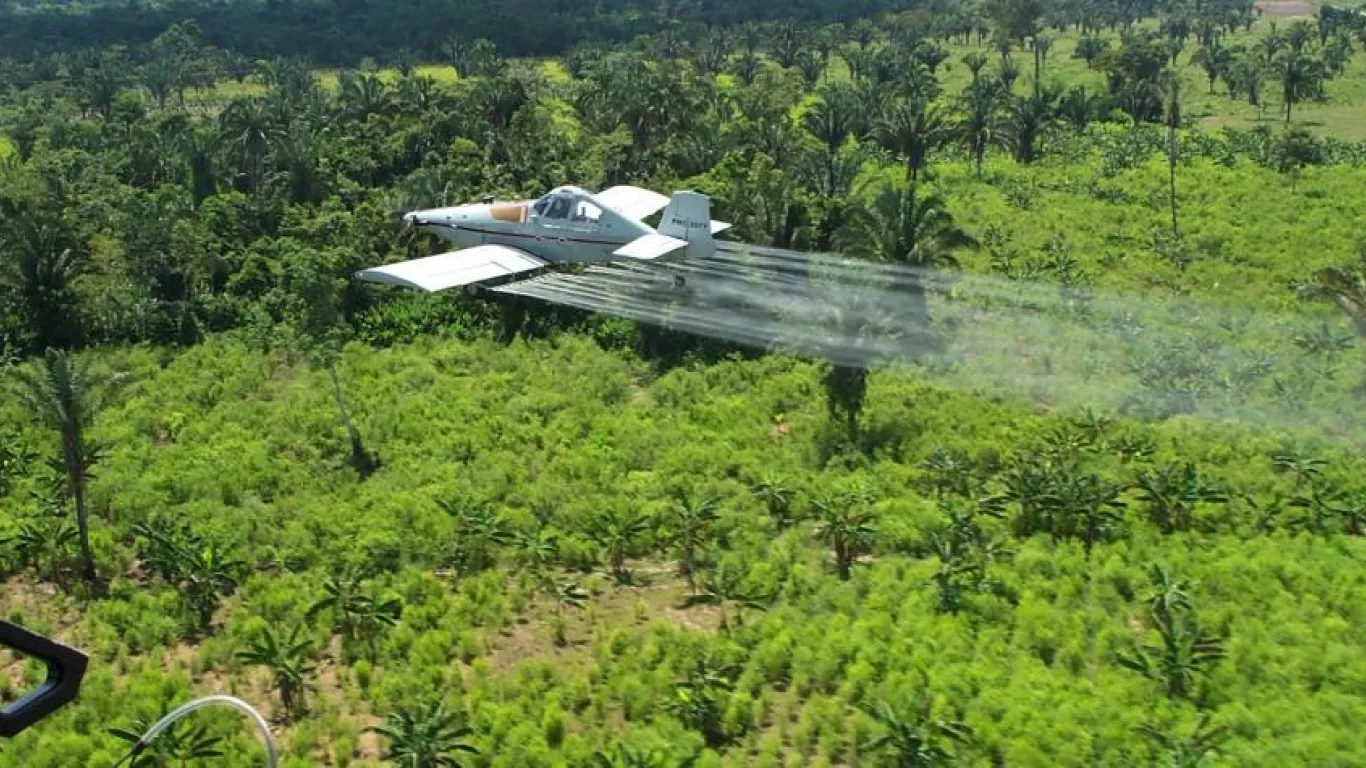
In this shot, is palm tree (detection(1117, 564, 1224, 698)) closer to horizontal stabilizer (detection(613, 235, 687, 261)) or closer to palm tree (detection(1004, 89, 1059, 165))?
horizontal stabilizer (detection(613, 235, 687, 261))

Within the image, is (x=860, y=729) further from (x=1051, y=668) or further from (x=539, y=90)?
(x=539, y=90)

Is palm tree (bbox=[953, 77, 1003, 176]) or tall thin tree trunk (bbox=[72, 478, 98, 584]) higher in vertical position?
palm tree (bbox=[953, 77, 1003, 176])

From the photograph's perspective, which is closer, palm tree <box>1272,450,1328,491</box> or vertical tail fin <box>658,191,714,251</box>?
palm tree <box>1272,450,1328,491</box>

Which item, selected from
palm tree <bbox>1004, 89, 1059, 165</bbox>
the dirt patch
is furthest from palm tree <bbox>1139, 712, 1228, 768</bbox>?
the dirt patch

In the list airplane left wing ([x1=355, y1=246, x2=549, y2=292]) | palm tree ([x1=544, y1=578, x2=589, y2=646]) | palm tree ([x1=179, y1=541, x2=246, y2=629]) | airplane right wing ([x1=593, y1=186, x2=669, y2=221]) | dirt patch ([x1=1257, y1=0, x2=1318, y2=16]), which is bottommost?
palm tree ([x1=544, y1=578, x2=589, y2=646])

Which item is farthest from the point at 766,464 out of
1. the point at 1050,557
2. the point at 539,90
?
the point at 539,90

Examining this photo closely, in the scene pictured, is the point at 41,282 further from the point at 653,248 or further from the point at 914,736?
the point at 914,736

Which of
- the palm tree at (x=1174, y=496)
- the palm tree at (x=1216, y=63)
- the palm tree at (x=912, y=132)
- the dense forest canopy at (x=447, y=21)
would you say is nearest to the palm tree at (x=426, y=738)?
the palm tree at (x=1174, y=496)

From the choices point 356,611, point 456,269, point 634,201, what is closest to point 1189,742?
point 356,611
